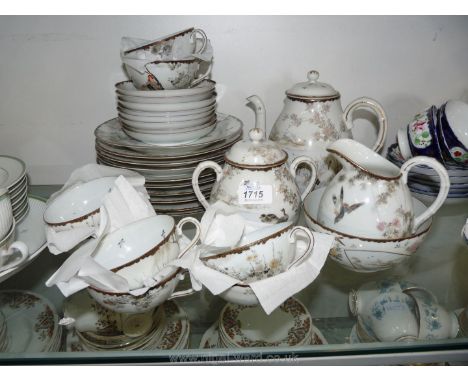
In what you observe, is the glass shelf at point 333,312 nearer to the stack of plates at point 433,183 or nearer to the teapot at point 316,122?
the stack of plates at point 433,183

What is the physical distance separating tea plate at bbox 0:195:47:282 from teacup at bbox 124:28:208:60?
307 mm

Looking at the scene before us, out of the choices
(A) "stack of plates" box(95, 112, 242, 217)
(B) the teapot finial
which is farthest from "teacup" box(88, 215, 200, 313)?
(B) the teapot finial

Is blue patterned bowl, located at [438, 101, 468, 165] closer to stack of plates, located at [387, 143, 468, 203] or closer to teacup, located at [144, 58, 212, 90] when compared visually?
stack of plates, located at [387, 143, 468, 203]

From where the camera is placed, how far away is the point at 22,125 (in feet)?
2.84

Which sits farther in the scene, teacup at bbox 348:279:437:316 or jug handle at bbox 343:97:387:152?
jug handle at bbox 343:97:387:152

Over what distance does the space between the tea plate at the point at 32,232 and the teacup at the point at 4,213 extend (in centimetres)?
5

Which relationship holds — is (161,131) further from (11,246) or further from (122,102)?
(11,246)

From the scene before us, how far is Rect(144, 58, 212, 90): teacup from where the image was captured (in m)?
0.67

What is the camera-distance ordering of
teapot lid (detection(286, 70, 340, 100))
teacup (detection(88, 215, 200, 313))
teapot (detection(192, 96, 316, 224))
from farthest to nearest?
1. teapot lid (detection(286, 70, 340, 100))
2. teapot (detection(192, 96, 316, 224))
3. teacup (detection(88, 215, 200, 313))

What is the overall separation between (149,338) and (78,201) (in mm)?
247

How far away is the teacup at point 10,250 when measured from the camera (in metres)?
0.55

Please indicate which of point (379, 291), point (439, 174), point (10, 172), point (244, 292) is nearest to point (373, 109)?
point (439, 174)

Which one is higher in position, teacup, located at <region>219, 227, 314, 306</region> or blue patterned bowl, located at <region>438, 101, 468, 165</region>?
blue patterned bowl, located at <region>438, 101, 468, 165</region>
